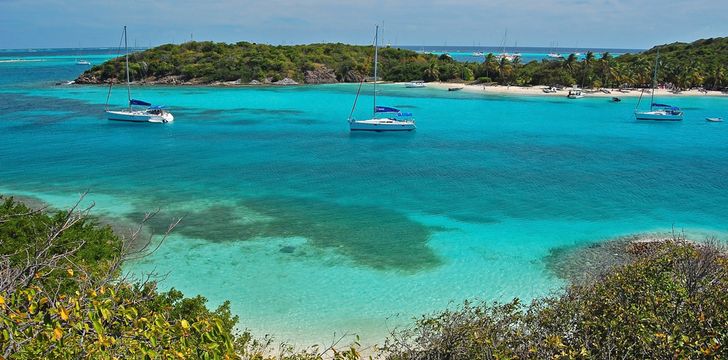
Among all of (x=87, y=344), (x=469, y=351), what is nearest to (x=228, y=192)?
(x=469, y=351)

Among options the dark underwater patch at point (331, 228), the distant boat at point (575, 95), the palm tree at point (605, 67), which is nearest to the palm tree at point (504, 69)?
the palm tree at point (605, 67)

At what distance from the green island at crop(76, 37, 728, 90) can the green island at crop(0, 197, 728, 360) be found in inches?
3989

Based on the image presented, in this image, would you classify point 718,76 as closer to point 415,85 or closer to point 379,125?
point 415,85

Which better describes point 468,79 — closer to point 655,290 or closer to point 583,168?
A: point 583,168

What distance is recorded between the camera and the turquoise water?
1931 centimetres

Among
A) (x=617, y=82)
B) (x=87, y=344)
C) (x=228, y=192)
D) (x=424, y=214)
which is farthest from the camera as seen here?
(x=617, y=82)

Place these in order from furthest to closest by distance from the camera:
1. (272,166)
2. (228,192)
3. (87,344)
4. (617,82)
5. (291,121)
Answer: (617,82)
(291,121)
(272,166)
(228,192)
(87,344)

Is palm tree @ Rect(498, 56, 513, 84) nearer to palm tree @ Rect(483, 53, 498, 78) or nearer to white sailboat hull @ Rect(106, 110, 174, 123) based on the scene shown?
palm tree @ Rect(483, 53, 498, 78)

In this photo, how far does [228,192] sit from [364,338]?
58.1ft

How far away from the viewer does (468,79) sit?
11712 centimetres

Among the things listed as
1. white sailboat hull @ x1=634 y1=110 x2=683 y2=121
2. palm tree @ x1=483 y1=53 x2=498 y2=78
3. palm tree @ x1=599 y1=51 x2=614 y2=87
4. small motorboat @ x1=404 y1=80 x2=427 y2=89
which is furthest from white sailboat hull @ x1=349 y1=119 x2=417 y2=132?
palm tree @ x1=483 y1=53 x2=498 y2=78

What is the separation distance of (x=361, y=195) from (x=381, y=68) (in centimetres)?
10028

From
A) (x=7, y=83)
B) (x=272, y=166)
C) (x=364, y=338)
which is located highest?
(x=7, y=83)

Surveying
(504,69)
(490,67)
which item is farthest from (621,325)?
(490,67)
